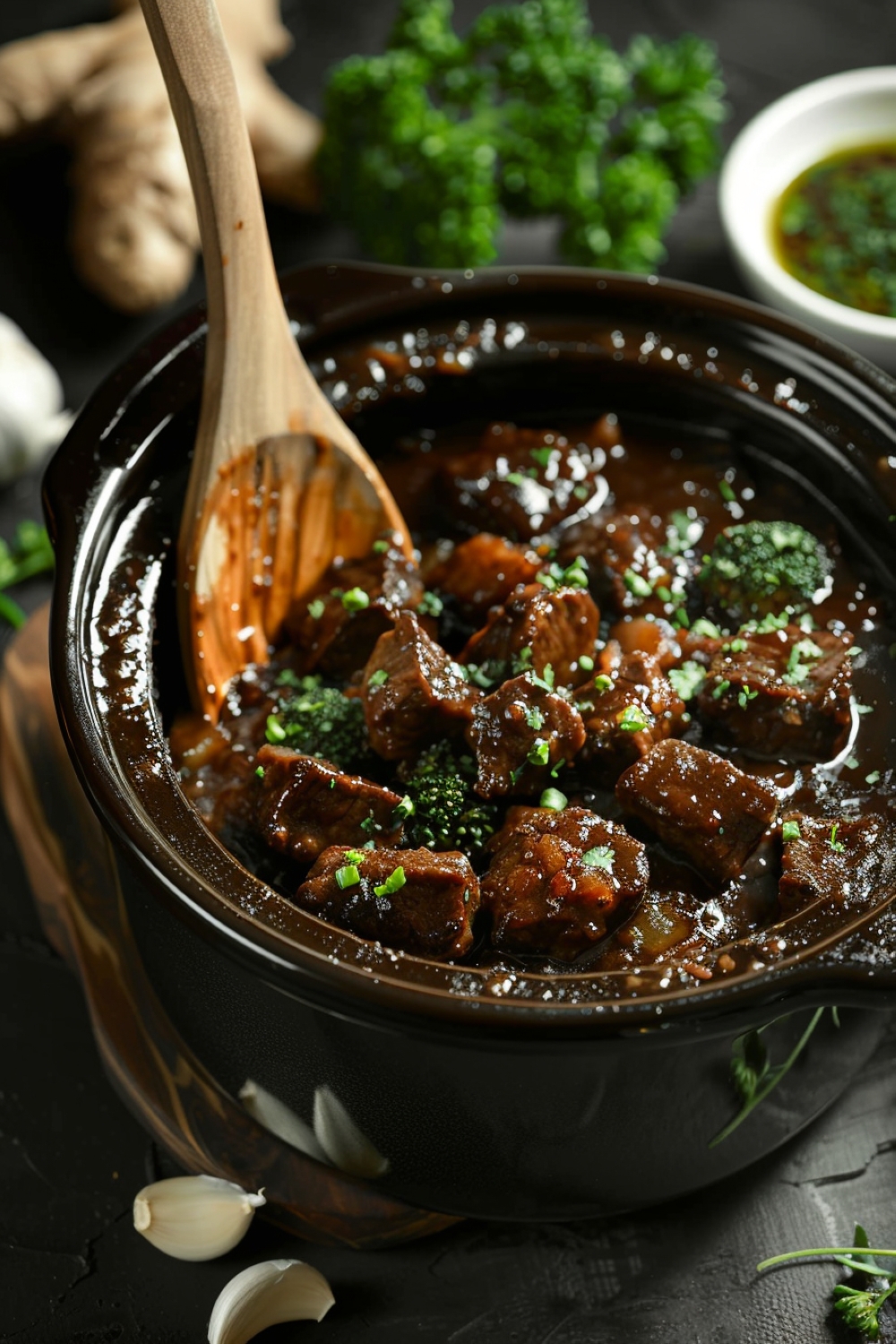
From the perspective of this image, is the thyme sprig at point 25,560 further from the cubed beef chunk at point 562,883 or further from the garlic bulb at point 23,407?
the cubed beef chunk at point 562,883

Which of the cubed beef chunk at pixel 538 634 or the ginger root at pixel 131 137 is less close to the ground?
the ginger root at pixel 131 137

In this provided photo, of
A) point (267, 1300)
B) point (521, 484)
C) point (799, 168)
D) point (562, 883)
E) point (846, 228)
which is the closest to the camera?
point (562, 883)

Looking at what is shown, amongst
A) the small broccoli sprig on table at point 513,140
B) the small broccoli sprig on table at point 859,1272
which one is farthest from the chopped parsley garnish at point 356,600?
the small broccoli sprig on table at point 513,140

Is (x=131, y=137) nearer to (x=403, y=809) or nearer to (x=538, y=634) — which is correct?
(x=538, y=634)

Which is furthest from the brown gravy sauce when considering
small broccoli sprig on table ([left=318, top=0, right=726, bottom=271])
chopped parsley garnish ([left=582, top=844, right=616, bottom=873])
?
small broccoli sprig on table ([left=318, top=0, right=726, bottom=271])

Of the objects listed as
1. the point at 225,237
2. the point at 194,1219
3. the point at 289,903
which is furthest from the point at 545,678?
the point at 194,1219

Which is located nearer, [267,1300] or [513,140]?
[267,1300]

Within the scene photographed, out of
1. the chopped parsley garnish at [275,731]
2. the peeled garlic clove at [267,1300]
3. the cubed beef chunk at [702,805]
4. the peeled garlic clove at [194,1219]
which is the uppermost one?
the chopped parsley garnish at [275,731]

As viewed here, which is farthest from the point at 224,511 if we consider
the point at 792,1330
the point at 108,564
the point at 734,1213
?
the point at 792,1330
